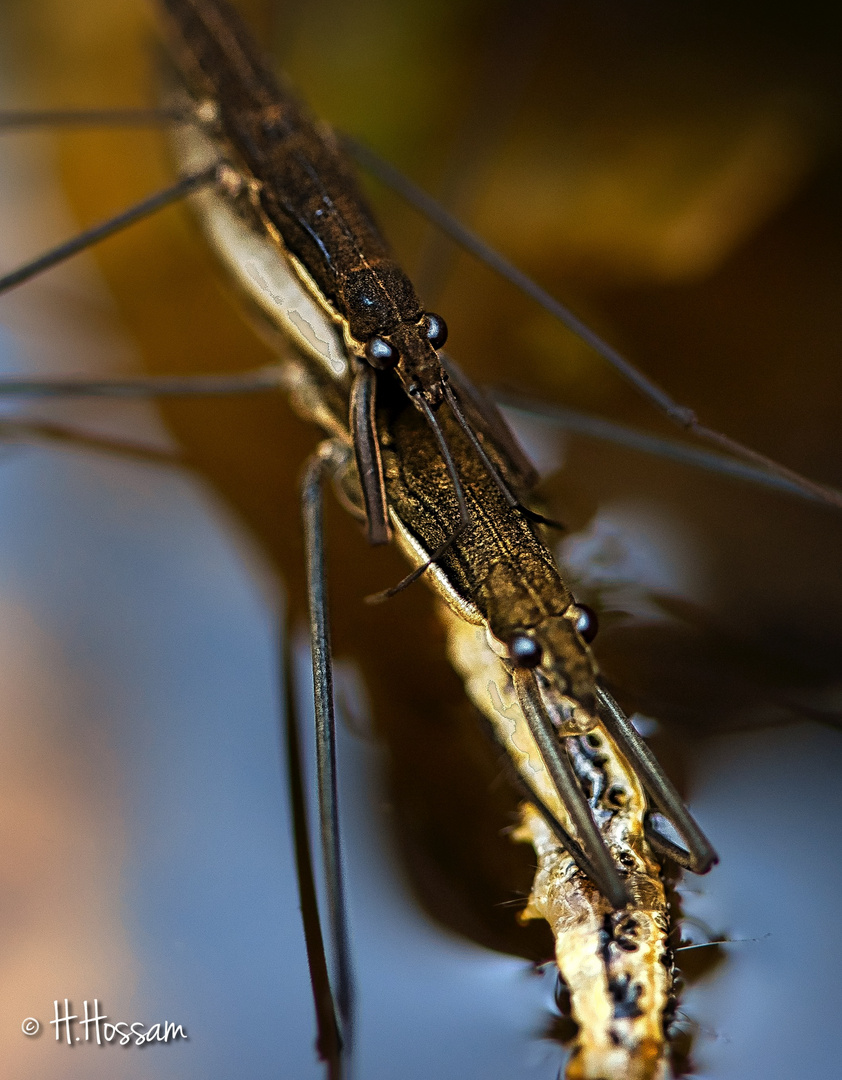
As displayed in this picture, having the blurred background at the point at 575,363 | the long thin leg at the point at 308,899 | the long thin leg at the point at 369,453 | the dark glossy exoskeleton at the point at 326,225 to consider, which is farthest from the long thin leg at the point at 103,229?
the long thin leg at the point at 308,899

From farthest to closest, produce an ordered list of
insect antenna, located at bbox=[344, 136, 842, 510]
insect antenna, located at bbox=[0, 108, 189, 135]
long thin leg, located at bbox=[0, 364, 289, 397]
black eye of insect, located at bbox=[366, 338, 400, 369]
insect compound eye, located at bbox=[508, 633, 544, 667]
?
1. insect antenna, located at bbox=[0, 108, 189, 135]
2. long thin leg, located at bbox=[0, 364, 289, 397]
3. insect antenna, located at bbox=[344, 136, 842, 510]
4. black eye of insect, located at bbox=[366, 338, 400, 369]
5. insect compound eye, located at bbox=[508, 633, 544, 667]

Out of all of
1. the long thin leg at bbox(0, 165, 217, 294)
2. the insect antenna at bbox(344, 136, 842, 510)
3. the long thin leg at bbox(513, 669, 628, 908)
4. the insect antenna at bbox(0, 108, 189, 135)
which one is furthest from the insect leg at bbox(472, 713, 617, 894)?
the insect antenna at bbox(0, 108, 189, 135)

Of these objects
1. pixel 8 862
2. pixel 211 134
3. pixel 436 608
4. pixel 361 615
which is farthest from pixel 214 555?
pixel 211 134

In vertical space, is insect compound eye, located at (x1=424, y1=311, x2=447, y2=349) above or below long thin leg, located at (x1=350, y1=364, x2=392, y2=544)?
above

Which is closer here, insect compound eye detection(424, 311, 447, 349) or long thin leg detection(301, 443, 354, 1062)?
long thin leg detection(301, 443, 354, 1062)

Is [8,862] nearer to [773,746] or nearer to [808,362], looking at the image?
[773,746]

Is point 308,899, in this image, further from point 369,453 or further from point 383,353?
point 383,353

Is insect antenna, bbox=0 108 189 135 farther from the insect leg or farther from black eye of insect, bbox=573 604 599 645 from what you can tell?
the insect leg

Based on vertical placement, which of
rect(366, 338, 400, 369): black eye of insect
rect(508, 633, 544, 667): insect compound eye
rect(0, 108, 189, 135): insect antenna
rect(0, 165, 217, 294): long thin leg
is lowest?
rect(508, 633, 544, 667): insect compound eye

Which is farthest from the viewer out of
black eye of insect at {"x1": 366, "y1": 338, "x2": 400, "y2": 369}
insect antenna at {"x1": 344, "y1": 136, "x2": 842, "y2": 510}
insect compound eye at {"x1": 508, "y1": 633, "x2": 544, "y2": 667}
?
insect antenna at {"x1": 344, "y1": 136, "x2": 842, "y2": 510}
